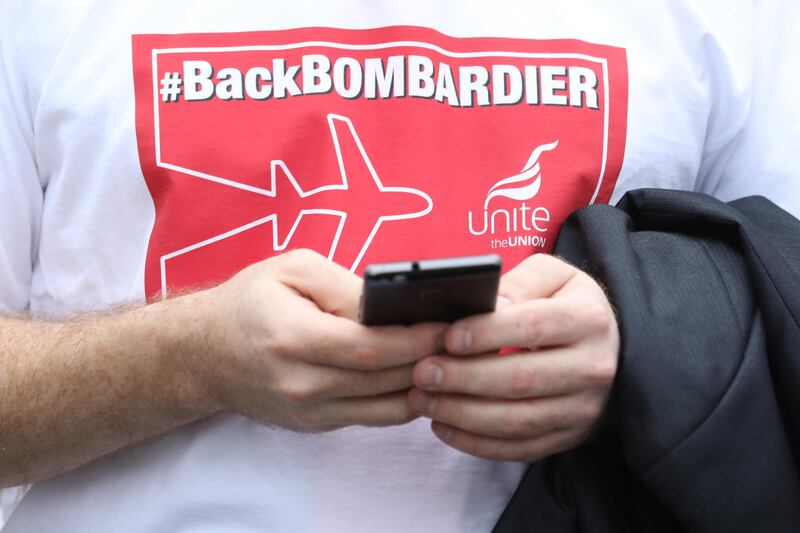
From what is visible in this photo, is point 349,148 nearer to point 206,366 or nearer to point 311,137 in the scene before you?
point 311,137

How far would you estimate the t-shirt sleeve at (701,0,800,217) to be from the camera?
1.35m

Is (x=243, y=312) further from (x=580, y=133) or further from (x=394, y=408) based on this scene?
(x=580, y=133)

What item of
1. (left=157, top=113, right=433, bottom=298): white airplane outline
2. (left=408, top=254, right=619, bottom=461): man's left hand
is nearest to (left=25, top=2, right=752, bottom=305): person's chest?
(left=157, top=113, right=433, bottom=298): white airplane outline

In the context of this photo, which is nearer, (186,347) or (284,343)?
(284,343)

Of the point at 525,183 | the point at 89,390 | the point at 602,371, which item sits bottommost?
the point at 89,390

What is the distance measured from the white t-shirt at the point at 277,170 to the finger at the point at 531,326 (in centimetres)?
28

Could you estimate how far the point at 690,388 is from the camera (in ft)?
3.21

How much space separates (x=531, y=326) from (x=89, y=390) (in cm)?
54

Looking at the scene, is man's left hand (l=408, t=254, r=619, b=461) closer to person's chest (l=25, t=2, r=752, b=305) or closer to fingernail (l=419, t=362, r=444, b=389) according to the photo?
fingernail (l=419, t=362, r=444, b=389)

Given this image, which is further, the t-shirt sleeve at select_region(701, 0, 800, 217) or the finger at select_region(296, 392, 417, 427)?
the t-shirt sleeve at select_region(701, 0, 800, 217)

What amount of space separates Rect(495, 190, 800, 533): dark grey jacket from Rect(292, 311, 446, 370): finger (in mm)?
238

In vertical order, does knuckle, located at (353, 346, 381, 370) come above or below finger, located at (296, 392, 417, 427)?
above

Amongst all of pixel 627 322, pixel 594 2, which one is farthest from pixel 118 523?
pixel 594 2

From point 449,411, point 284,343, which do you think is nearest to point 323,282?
point 284,343
